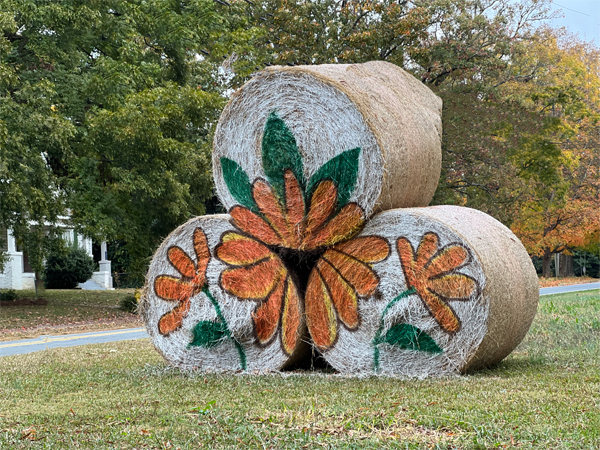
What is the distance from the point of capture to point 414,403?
5656 millimetres

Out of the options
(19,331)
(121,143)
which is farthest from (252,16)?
(19,331)

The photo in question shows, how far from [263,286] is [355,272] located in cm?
97

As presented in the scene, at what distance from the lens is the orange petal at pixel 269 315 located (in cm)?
772

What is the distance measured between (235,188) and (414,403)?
10.7ft

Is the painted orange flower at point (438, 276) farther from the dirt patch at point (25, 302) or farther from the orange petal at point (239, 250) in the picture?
the dirt patch at point (25, 302)

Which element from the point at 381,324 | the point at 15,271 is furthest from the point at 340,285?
the point at 15,271

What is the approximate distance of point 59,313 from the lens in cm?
2106

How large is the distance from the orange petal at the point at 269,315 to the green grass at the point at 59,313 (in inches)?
383

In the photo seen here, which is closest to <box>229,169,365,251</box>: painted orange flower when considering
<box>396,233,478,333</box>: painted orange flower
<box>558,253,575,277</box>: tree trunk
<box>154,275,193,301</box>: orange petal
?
<box>396,233,478,333</box>: painted orange flower

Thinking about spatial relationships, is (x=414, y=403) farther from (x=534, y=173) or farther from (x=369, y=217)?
(x=534, y=173)

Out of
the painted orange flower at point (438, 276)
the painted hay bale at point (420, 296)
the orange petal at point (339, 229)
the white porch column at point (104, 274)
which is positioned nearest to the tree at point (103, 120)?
the orange petal at point (339, 229)

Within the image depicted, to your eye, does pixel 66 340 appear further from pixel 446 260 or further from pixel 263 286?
pixel 446 260

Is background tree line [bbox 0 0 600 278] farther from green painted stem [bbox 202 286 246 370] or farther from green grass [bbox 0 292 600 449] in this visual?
green grass [bbox 0 292 600 449]

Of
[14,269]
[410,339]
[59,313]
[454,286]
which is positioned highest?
[454,286]
